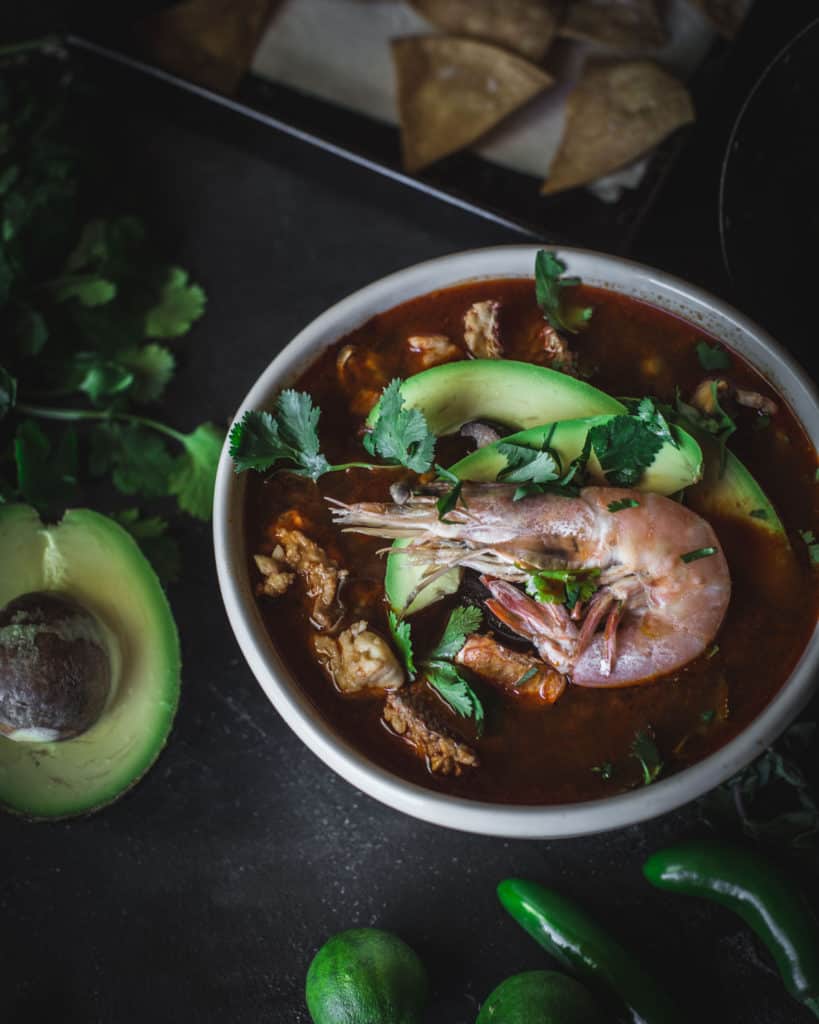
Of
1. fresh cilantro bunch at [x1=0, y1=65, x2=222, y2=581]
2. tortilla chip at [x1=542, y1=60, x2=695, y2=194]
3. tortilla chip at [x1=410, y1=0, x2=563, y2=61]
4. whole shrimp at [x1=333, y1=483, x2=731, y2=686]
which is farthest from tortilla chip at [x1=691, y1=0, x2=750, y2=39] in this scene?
whole shrimp at [x1=333, y1=483, x2=731, y2=686]

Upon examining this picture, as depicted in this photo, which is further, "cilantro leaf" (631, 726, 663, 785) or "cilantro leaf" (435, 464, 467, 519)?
"cilantro leaf" (631, 726, 663, 785)

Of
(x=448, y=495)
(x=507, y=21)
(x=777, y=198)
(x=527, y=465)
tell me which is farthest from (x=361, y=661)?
(x=507, y=21)

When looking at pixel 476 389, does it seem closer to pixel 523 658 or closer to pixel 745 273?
pixel 523 658

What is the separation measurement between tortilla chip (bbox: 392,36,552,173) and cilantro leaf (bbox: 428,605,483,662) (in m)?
1.31

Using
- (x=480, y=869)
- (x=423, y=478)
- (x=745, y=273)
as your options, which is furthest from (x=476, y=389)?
(x=480, y=869)

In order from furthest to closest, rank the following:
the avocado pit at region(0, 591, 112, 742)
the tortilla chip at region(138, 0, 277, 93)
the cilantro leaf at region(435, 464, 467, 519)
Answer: the tortilla chip at region(138, 0, 277, 93) < the avocado pit at region(0, 591, 112, 742) < the cilantro leaf at region(435, 464, 467, 519)

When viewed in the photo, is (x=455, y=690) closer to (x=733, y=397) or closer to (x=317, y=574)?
(x=317, y=574)

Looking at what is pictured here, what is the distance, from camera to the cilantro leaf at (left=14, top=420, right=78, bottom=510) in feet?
8.34

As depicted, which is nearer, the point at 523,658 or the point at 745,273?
the point at 523,658

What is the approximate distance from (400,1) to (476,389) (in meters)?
1.59

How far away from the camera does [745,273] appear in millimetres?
2541

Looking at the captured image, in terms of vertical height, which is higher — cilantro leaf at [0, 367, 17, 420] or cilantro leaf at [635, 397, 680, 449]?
cilantro leaf at [635, 397, 680, 449]

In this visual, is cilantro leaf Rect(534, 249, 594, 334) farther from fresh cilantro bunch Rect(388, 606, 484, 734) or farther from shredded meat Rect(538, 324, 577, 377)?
fresh cilantro bunch Rect(388, 606, 484, 734)

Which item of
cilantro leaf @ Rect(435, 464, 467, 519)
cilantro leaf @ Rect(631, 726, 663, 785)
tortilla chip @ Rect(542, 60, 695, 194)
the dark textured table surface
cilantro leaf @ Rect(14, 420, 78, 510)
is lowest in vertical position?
the dark textured table surface
